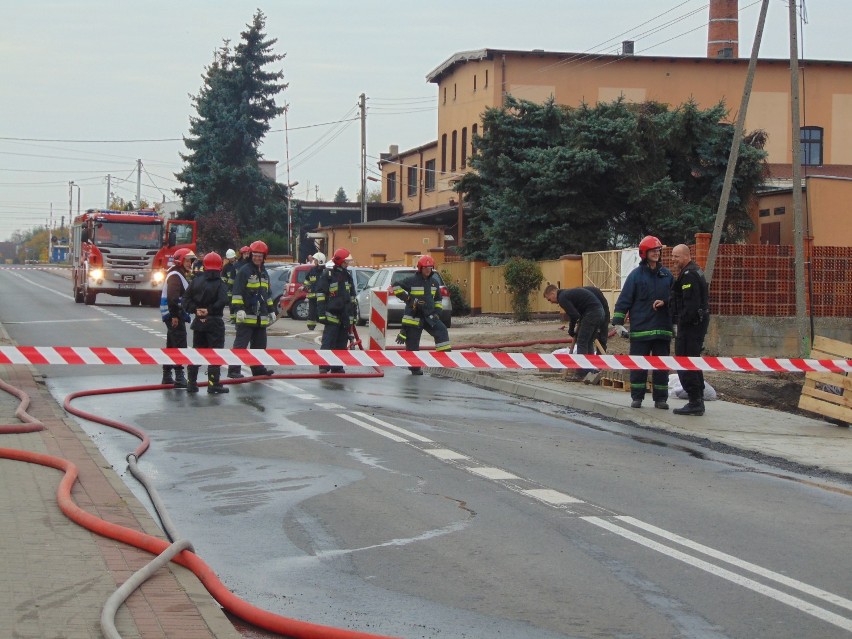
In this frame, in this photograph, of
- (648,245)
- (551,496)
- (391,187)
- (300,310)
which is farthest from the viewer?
(391,187)

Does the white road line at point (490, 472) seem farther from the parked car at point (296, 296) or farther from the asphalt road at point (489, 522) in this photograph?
the parked car at point (296, 296)

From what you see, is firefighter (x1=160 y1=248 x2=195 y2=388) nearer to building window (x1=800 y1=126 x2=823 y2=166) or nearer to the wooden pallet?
the wooden pallet

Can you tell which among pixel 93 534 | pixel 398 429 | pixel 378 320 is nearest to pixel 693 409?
pixel 398 429

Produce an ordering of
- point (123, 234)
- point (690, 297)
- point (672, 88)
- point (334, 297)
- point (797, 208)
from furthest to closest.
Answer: point (672, 88)
point (123, 234)
point (797, 208)
point (334, 297)
point (690, 297)

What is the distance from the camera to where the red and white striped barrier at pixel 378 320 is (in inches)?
802

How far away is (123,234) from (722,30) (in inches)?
1346

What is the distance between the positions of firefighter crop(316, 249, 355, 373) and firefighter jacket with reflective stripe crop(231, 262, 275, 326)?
3.84ft

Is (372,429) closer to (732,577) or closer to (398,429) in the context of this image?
(398,429)

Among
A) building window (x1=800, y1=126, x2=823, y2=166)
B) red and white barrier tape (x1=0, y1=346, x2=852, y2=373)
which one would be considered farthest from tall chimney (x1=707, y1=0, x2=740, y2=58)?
red and white barrier tape (x1=0, y1=346, x2=852, y2=373)

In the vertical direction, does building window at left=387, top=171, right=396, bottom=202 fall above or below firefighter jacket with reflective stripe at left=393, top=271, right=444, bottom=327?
above

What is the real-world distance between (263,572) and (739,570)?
2.59 m

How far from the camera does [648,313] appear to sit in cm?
1420

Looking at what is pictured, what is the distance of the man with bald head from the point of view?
45.6ft

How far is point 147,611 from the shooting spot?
5.48 m
